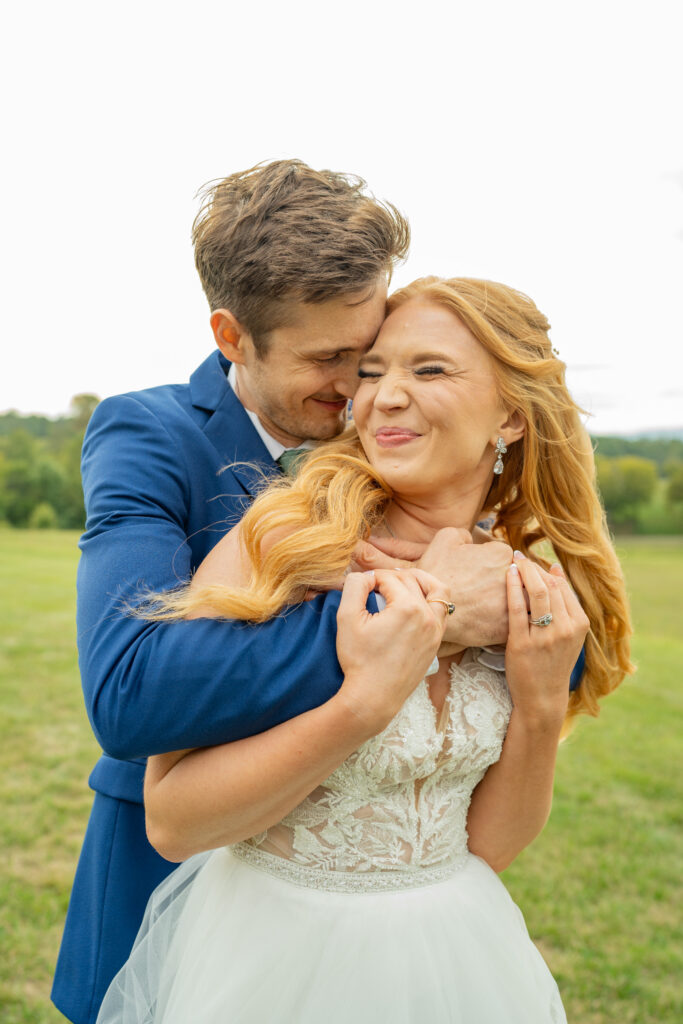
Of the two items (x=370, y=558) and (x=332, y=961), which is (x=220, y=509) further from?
(x=332, y=961)

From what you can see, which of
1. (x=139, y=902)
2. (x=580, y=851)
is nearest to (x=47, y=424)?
(x=580, y=851)

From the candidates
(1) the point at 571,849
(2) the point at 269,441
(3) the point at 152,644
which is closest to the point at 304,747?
(3) the point at 152,644

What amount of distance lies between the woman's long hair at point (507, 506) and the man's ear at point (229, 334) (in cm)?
46

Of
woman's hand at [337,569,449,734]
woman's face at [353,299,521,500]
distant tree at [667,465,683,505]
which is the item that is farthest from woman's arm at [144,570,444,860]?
distant tree at [667,465,683,505]

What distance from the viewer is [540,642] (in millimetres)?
2410

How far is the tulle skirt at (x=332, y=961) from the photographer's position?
7.29 ft

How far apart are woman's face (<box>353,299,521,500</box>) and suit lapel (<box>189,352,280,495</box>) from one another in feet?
1.23

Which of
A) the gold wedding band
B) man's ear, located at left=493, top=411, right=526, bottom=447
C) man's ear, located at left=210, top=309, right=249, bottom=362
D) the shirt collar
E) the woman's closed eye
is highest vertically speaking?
man's ear, located at left=210, top=309, right=249, bottom=362

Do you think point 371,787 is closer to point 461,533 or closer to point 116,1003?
point 461,533

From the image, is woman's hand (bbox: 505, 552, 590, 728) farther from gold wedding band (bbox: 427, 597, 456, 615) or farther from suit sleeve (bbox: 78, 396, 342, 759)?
suit sleeve (bbox: 78, 396, 342, 759)

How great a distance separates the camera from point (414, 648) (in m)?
2.08

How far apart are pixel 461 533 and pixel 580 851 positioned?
18.5 feet

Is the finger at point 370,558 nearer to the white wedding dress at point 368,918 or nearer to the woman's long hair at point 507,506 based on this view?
the woman's long hair at point 507,506

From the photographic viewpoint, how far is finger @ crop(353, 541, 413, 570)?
254 cm
